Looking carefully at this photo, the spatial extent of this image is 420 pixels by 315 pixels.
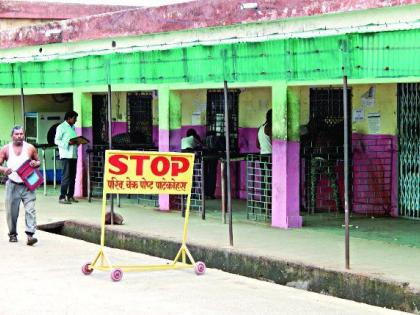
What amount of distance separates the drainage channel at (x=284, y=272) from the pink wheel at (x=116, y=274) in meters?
1.75

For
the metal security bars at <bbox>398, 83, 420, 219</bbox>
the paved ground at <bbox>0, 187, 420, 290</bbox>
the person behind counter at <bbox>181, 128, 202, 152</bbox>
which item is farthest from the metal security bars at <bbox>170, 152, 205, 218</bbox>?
the metal security bars at <bbox>398, 83, 420, 219</bbox>

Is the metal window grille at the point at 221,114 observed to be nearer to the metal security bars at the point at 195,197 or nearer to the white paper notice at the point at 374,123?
the metal security bars at the point at 195,197

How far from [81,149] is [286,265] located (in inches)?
359

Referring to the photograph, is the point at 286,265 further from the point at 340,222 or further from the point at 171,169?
the point at 340,222

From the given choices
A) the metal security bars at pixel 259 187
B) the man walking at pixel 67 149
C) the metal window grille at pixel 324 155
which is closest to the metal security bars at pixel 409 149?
the metal window grille at pixel 324 155

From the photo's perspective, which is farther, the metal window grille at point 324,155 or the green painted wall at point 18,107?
the green painted wall at point 18,107

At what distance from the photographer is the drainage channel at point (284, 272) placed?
32.5 feet

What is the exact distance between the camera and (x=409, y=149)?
1541 centimetres

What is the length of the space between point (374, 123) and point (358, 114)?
0.38m

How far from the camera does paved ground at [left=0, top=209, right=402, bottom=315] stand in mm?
9438

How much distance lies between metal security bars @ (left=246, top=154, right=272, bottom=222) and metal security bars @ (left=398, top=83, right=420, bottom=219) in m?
2.06

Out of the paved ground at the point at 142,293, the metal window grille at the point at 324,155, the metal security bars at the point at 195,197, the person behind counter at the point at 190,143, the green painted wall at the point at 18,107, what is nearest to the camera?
the paved ground at the point at 142,293

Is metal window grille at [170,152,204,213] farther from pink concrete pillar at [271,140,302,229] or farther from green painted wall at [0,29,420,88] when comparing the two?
pink concrete pillar at [271,140,302,229]

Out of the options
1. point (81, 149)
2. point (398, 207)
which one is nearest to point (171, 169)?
point (398, 207)
